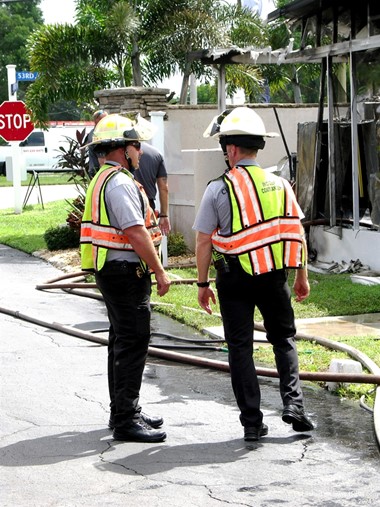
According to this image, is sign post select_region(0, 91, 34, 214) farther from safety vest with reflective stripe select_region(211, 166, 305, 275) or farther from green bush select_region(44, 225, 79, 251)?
safety vest with reflective stripe select_region(211, 166, 305, 275)

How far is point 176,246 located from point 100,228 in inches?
358

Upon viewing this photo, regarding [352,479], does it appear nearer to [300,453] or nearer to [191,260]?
[300,453]

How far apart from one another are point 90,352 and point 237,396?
3068 millimetres

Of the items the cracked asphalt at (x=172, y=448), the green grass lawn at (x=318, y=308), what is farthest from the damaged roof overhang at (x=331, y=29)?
the cracked asphalt at (x=172, y=448)

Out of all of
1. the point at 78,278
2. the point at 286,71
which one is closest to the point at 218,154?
the point at 78,278

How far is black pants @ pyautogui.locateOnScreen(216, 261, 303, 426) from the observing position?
6.64 meters

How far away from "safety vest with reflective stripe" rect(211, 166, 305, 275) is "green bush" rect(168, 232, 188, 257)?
910 cm

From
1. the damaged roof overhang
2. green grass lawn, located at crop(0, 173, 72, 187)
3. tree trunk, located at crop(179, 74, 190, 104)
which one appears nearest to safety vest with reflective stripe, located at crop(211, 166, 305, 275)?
the damaged roof overhang

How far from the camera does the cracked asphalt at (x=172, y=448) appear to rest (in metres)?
5.56

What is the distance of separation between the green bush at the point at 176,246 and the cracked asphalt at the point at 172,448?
254 inches

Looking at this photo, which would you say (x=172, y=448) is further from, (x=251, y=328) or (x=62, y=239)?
(x=62, y=239)

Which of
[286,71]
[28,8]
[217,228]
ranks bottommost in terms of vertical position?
[217,228]

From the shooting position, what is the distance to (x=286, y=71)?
32.1 m

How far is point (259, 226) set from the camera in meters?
6.58
